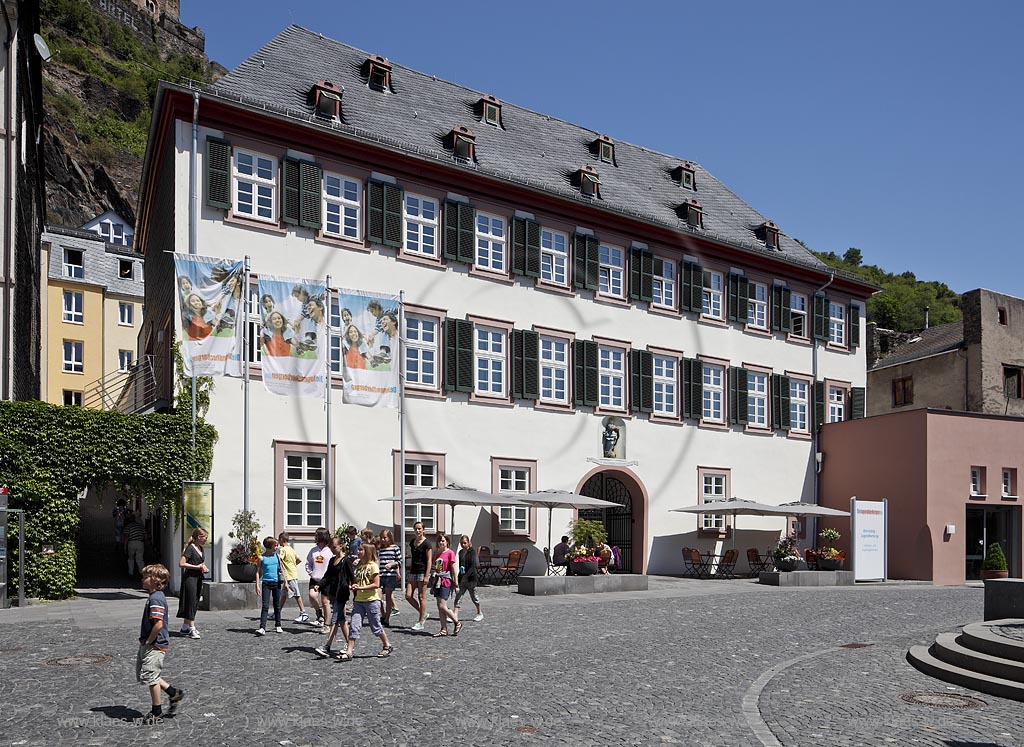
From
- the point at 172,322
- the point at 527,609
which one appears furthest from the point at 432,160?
the point at 527,609

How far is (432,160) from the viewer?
87.6 ft

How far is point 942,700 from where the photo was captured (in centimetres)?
1080

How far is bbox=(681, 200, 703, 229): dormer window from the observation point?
34125 millimetres

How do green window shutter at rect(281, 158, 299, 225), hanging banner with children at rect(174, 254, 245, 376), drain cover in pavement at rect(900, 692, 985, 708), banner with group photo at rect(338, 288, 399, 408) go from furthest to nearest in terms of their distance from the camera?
1. green window shutter at rect(281, 158, 299, 225)
2. banner with group photo at rect(338, 288, 399, 408)
3. hanging banner with children at rect(174, 254, 245, 376)
4. drain cover in pavement at rect(900, 692, 985, 708)

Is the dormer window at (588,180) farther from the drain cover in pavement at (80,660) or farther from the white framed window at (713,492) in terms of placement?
the drain cover in pavement at (80,660)

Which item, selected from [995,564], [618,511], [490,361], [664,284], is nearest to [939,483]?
[995,564]

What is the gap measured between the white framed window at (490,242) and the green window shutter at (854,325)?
15.2m

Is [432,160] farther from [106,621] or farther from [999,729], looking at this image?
[999,729]

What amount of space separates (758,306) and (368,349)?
17268 millimetres

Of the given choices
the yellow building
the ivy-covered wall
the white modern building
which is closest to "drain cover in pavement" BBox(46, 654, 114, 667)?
the ivy-covered wall

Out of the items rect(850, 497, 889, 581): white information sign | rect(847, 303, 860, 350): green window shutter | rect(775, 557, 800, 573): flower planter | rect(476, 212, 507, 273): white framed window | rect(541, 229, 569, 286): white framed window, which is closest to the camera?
rect(476, 212, 507, 273): white framed window

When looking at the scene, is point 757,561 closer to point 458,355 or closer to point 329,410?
point 458,355

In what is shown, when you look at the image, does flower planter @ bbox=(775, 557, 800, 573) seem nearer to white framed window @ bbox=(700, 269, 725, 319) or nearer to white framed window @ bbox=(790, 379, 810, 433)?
white framed window @ bbox=(790, 379, 810, 433)

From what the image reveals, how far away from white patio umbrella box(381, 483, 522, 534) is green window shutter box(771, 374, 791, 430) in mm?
12322
